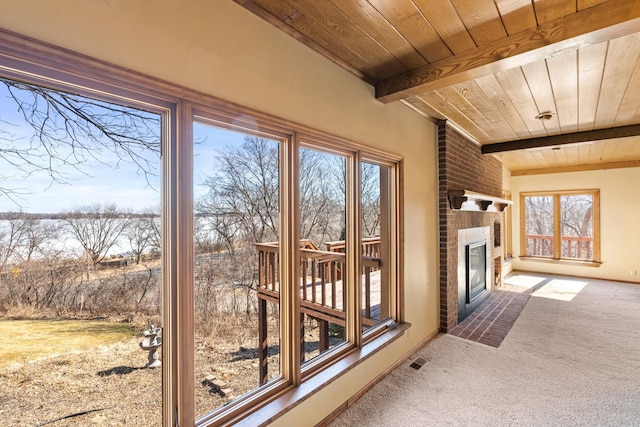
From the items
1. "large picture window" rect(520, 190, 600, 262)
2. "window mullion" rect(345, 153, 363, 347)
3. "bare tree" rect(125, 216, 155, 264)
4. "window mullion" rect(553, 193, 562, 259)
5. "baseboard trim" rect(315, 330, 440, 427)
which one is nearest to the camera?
"bare tree" rect(125, 216, 155, 264)

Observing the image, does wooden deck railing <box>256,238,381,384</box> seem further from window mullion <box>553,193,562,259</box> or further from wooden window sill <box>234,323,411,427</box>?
window mullion <box>553,193,562,259</box>

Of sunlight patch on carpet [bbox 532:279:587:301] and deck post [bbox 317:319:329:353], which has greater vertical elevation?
deck post [bbox 317:319:329:353]

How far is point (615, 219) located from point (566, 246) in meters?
0.97

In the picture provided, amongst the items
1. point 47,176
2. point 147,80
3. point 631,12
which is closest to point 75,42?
point 147,80

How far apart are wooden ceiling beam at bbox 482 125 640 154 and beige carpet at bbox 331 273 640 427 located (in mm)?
2334

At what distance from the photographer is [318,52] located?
1.95 metres

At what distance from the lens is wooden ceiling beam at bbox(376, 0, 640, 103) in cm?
150

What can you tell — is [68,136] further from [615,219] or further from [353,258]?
[615,219]

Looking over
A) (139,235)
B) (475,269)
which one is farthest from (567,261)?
(139,235)

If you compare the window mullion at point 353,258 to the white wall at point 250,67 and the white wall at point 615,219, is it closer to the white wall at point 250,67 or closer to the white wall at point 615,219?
the white wall at point 250,67

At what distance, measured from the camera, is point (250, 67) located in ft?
5.17

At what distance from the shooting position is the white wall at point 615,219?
18.9 ft

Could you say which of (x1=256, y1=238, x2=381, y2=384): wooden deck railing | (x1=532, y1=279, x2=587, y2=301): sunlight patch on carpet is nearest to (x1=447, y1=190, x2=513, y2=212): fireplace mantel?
(x1=256, y1=238, x2=381, y2=384): wooden deck railing

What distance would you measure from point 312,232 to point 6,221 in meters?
1.54
